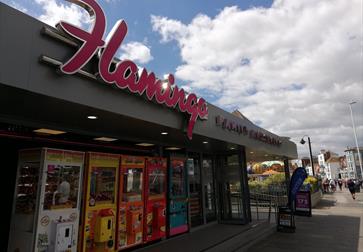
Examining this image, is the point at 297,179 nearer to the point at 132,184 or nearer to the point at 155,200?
the point at 155,200

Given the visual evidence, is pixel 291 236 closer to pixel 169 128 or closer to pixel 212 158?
pixel 212 158

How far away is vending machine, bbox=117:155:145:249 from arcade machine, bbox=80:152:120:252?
240 millimetres

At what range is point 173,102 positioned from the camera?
6000 millimetres

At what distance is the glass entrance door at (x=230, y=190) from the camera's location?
1119 centimetres

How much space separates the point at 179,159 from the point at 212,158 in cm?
255

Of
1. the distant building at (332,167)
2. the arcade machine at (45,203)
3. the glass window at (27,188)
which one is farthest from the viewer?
the distant building at (332,167)

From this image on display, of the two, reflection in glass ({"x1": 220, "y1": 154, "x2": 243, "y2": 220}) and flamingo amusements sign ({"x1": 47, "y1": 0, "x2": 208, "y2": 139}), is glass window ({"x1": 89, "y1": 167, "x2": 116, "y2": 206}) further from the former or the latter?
reflection in glass ({"x1": 220, "y1": 154, "x2": 243, "y2": 220})

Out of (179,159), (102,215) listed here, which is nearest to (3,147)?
(102,215)

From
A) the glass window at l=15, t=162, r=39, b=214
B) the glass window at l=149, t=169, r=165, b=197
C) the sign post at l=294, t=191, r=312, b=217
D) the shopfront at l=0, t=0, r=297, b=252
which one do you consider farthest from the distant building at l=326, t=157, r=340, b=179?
the glass window at l=15, t=162, r=39, b=214

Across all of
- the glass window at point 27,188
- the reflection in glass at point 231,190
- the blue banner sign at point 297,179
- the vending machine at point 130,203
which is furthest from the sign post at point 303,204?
the glass window at point 27,188

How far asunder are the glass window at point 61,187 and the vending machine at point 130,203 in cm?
138

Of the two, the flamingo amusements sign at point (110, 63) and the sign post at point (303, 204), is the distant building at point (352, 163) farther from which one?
the flamingo amusements sign at point (110, 63)

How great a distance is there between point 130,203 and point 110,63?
403cm

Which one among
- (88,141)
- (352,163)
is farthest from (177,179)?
(352,163)
